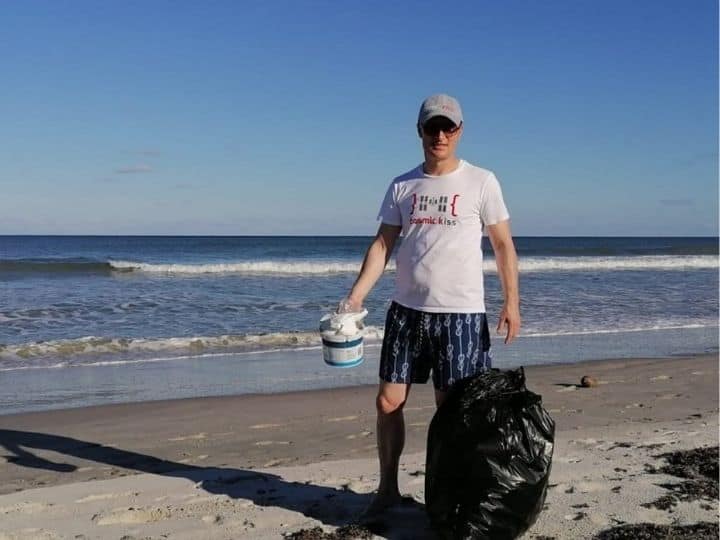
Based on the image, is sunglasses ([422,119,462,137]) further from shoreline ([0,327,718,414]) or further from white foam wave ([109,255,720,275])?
white foam wave ([109,255,720,275])

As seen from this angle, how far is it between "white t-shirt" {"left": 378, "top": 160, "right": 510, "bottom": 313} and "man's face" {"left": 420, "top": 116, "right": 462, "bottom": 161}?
0.09 metres

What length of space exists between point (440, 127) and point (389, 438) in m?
1.40

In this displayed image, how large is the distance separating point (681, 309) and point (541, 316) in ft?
A: 11.5

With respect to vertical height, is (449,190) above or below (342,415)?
above

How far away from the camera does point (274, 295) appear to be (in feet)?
55.5

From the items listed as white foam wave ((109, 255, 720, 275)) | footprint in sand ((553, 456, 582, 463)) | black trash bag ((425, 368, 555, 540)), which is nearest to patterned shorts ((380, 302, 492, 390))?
black trash bag ((425, 368, 555, 540))

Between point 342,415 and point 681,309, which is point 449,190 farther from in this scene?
point 681,309

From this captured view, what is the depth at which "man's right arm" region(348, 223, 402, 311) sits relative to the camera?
11.1 ft

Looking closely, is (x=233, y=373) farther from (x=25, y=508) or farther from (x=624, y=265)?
(x=624, y=265)

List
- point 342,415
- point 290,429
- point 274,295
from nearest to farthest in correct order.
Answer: point 290,429
point 342,415
point 274,295

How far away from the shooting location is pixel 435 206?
10.4 ft

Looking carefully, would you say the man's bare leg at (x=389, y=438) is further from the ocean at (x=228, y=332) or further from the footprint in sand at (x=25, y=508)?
the ocean at (x=228, y=332)

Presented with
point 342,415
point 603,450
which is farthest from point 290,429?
point 603,450

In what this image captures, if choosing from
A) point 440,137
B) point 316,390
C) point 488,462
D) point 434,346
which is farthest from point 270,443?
point 440,137
